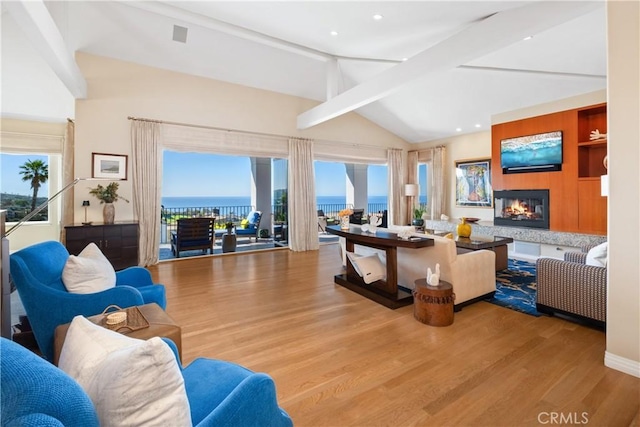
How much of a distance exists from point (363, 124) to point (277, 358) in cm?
678

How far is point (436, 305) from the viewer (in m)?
2.88

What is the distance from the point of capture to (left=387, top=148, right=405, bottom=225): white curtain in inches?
335

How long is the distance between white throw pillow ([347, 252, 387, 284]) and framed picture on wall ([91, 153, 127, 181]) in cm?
413

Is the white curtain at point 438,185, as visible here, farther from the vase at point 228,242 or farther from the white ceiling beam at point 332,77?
the vase at point 228,242

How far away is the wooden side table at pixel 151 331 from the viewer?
1.56 metres

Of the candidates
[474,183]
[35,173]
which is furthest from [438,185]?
[35,173]

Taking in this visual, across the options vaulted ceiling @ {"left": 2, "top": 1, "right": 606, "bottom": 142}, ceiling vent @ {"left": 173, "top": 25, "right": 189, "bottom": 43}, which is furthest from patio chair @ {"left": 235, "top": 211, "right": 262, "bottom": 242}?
ceiling vent @ {"left": 173, "top": 25, "right": 189, "bottom": 43}

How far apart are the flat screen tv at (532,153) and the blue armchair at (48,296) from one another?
22.1 feet

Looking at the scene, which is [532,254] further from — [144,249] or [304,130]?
[144,249]

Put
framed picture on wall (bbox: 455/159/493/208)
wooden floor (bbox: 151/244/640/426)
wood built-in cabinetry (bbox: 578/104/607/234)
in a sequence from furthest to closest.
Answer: framed picture on wall (bbox: 455/159/493/208) < wood built-in cabinetry (bbox: 578/104/607/234) < wooden floor (bbox: 151/244/640/426)

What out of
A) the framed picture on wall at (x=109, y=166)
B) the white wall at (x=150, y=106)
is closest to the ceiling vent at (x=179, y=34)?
the white wall at (x=150, y=106)

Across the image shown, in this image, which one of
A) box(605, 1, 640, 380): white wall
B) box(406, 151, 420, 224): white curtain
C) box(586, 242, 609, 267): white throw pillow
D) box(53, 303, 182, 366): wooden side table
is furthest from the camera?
box(406, 151, 420, 224): white curtain

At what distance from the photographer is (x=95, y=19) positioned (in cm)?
431

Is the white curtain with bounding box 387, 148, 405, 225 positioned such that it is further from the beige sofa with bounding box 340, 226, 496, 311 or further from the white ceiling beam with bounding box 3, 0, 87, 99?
the white ceiling beam with bounding box 3, 0, 87, 99
